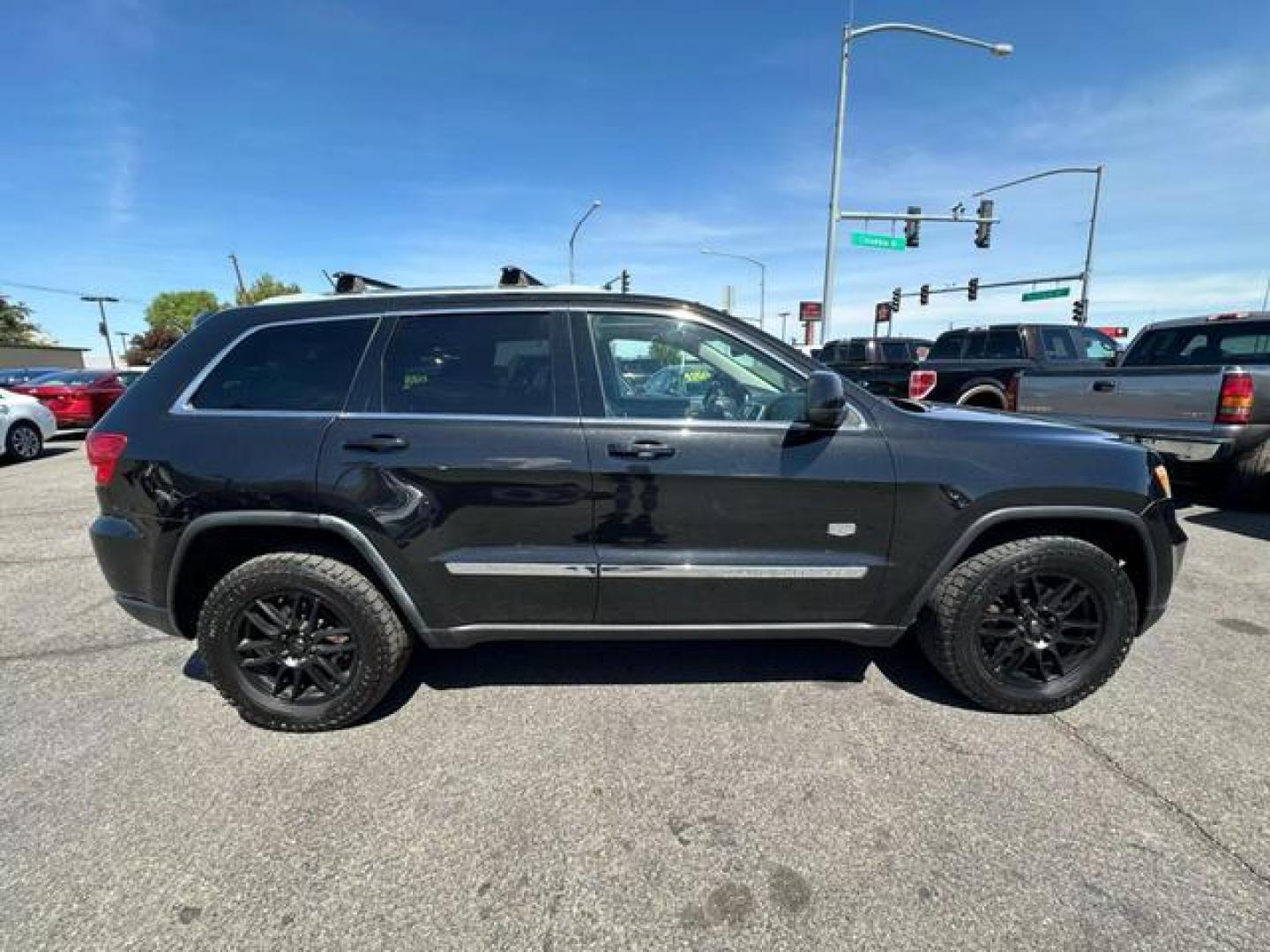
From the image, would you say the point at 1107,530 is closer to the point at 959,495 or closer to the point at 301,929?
the point at 959,495

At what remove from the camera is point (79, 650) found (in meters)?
3.50

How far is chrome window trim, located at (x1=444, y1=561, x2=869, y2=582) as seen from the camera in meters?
2.58

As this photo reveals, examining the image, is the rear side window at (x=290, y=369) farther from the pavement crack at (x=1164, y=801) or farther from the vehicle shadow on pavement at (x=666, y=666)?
the pavement crack at (x=1164, y=801)

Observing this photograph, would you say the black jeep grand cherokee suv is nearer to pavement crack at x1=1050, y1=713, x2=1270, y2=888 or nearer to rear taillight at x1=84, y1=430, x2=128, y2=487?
rear taillight at x1=84, y1=430, x2=128, y2=487

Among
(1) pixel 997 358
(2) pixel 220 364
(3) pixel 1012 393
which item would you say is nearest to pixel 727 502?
(2) pixel 220 364

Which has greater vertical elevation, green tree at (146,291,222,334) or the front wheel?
green tree at (146,291,222,334)

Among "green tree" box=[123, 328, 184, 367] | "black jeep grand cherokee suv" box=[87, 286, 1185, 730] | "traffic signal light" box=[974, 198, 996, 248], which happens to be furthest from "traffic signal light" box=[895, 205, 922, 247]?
"green tree" box=[123, 328, 184, 367]

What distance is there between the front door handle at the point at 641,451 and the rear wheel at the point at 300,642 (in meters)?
1.20

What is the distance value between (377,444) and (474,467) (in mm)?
401

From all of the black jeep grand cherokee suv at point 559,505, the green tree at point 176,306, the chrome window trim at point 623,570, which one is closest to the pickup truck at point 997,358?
the black jeep grand cherokee suv at point 559,505

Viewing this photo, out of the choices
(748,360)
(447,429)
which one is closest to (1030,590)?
(748,360)

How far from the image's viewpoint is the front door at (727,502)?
2529 millimetres

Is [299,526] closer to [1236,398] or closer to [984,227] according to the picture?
[1236,398]

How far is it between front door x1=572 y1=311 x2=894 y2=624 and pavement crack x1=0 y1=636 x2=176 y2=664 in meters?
2.80
